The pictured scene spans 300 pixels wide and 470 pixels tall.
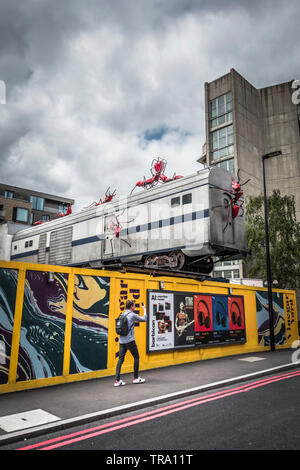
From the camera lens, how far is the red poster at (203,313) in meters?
11.0

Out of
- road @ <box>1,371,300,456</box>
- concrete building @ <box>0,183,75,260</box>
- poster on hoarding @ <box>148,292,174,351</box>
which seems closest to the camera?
road @ <box>1,371,300,456</box>

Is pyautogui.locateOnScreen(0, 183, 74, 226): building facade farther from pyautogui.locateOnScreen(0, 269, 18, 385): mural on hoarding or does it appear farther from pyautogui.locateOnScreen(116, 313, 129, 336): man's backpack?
pyautogui.locateOnScreen(116, 313, 129, 336): man's backpack

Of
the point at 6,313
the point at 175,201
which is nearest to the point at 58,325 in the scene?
the point at 6,313

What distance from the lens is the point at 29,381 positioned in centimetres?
699

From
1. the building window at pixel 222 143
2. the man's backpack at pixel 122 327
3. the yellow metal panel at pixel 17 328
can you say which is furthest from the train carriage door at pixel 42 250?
the building window at pixel 222 143

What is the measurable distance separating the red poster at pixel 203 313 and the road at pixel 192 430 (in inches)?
186

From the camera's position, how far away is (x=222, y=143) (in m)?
39.3

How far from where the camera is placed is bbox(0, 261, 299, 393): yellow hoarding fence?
23.1 feet

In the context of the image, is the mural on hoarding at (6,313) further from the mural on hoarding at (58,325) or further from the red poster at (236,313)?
the red poster at (236,313)

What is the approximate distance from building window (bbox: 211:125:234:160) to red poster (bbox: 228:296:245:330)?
93.8 feet

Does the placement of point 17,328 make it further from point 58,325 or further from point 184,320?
point 184,320

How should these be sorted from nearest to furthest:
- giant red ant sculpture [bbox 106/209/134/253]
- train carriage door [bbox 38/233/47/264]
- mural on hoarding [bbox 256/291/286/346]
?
giant red ant sculpture [bbox 106/209/134/253] → mural on hoarding [bbox 256/291/286/346] → train carriage door [bbox 38/233/47/264]

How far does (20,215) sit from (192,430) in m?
46.8

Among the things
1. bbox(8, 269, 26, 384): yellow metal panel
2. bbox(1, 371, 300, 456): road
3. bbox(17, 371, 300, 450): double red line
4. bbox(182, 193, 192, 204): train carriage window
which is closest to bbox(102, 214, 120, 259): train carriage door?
bbox(182, 193, 192, 204): train carriage window
